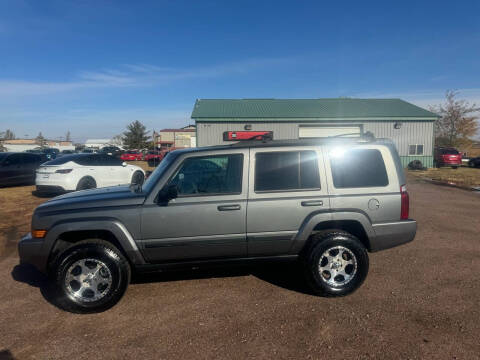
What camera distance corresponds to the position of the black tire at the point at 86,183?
9.52 metres

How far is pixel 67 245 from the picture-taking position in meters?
3.51

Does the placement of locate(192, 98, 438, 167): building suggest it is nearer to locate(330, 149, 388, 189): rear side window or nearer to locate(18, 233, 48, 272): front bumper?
locate(330, 149, 388, 189): rear side window

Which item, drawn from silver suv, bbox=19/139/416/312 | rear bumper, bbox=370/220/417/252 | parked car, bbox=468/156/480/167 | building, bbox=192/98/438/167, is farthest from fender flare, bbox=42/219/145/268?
parked car, bbox=468/156/480/167

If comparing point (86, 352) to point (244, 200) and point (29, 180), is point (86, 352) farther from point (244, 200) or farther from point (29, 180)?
point (29, 180)

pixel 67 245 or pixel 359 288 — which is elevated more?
pixel 67 245

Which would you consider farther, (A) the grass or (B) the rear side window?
(A) the grass

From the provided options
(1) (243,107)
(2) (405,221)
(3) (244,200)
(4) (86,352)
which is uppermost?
(1) (243,107)

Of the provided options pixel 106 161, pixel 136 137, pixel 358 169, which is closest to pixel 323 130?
pixel 106 161

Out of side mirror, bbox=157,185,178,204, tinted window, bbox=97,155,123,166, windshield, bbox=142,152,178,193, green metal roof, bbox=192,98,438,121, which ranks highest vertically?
green metal roof, bbox=192,98,438,121

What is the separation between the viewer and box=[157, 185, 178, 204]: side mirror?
3334 millimetres

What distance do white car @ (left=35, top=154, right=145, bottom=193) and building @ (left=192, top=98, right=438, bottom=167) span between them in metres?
11.5

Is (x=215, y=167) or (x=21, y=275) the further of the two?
(x=21, y=275)

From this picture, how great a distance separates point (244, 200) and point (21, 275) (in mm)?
3482

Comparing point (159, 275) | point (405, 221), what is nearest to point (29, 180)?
point (159, 275)
